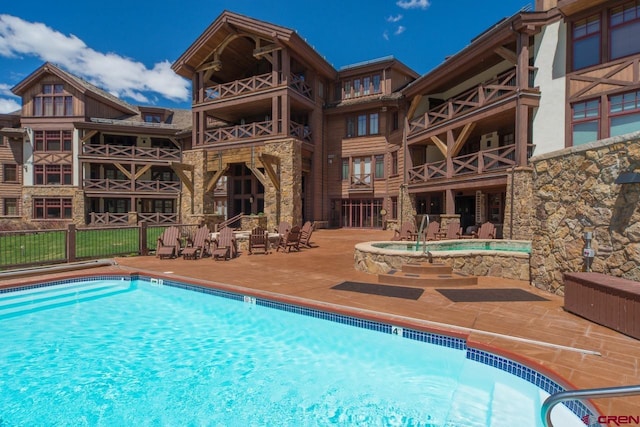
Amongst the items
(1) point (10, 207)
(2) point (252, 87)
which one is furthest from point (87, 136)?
(2) point (252, 87)

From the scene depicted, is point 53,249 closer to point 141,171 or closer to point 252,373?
point 252,373

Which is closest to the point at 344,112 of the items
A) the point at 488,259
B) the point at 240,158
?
the point at 240,158

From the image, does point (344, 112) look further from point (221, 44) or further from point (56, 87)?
point (56, 87)

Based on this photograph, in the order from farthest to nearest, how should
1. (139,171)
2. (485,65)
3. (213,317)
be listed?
Answer: (139,171) < (485,65) < (213,317)

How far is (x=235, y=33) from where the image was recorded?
62.2 ft

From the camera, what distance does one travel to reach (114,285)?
8.17 m

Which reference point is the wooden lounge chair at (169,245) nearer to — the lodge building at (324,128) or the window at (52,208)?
the lodge building at (324,128)

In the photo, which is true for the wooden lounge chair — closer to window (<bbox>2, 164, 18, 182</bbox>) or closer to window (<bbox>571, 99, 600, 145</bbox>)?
window (<bbox>571, 99, 600, 145</bbox>)

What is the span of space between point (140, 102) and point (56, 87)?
5.93m

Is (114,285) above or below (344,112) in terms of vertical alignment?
below

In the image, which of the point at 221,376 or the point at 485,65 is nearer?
the point at 221,376

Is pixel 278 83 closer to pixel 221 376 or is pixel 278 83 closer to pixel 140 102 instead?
pixel 221 376

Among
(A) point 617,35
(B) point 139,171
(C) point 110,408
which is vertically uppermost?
(A) point 617,35

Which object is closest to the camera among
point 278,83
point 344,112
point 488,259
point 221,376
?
point 221,376
